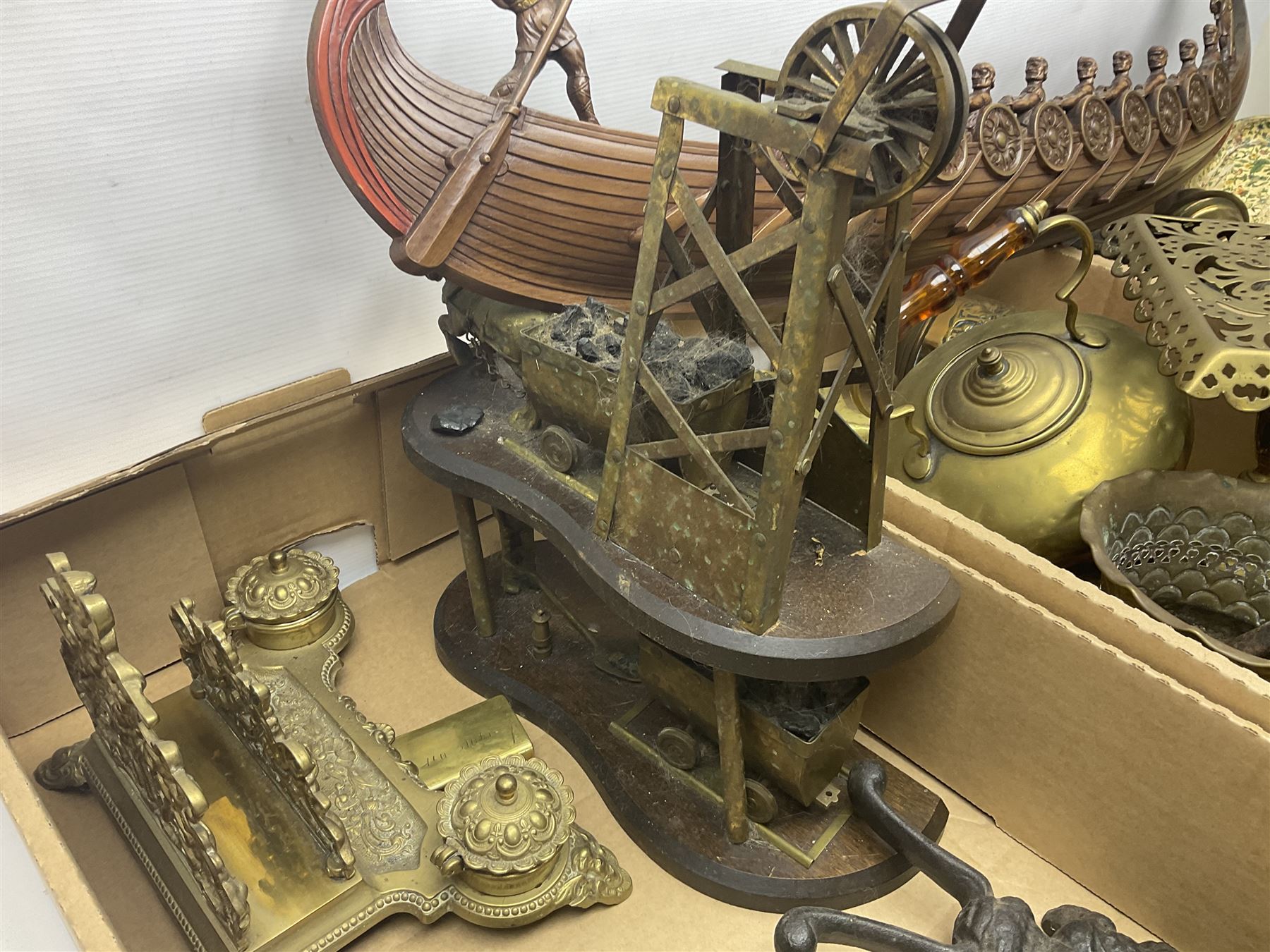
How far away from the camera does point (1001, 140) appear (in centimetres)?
161

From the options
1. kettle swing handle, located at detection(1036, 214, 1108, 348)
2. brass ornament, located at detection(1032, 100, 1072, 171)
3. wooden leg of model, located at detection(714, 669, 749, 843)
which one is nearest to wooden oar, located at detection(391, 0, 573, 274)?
wooden leg of model, located at detection(714, 669, 749, 843)

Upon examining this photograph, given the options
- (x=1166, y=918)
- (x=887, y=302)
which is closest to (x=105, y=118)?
(x=887, y=302)

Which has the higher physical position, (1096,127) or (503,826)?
(1096,127)

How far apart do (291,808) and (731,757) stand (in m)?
0.56

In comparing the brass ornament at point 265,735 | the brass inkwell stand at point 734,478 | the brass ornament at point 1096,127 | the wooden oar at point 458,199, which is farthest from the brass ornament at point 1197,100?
the brass ornament at point 265,735

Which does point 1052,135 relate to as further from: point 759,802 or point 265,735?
point 265,735

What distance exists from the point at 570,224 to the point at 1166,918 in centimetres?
118

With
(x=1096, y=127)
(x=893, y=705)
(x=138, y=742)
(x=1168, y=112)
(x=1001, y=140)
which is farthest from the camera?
(x=1168, y=112)

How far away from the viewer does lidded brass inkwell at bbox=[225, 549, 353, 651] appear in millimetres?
1456

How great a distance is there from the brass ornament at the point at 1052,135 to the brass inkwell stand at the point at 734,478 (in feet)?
1.74

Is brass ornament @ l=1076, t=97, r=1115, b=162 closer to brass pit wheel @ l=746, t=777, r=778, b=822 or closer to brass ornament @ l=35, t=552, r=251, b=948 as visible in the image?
brass pit wheel @ l=746, t=777, r=778, b=822

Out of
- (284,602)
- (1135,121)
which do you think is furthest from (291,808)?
(1135,121)

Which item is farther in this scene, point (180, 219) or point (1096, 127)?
point (1096, 127)

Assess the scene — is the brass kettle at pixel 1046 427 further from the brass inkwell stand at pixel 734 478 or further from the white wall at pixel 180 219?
the white wall at pixel 180 219
